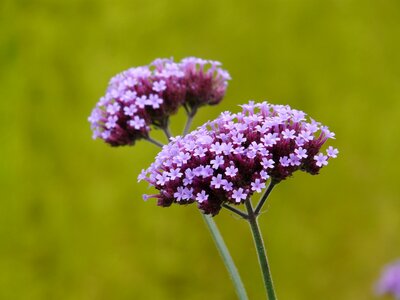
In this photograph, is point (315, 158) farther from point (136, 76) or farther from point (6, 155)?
point (6, 155)

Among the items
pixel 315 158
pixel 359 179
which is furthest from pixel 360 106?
pixel 315 158

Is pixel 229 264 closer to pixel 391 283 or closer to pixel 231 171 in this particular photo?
pixel 231 171

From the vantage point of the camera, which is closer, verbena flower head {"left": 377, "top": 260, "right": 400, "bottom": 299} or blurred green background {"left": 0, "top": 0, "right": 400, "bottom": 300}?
verbena flower head {"left": 377, "top": 260, "right": 400, "bottom": 299}

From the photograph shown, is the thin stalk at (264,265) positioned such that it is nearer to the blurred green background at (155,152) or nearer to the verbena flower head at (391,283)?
the verbena flower head at (391,283)

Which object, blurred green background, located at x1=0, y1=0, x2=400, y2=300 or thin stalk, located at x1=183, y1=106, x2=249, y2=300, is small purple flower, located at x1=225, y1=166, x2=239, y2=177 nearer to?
thin stalk, located at x1=183, y1=106, x2=249, y2=300

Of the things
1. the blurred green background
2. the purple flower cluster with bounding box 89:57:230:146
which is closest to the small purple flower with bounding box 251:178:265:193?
→ the purple flower cluster with bounding box 89:57:230:146
